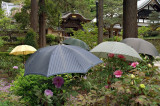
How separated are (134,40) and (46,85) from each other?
11.3 feet

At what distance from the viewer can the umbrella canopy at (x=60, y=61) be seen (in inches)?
134

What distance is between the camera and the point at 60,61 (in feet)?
11.6

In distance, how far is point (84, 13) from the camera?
40.7m

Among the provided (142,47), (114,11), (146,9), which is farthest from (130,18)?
(146,9)

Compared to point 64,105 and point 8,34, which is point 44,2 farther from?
point 64,105

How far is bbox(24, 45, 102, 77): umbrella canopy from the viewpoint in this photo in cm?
339

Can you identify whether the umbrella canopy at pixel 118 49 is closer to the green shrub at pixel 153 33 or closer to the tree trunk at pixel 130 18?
the tree trunk at pixel 130 18

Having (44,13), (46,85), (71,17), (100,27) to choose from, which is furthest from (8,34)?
(46,85)

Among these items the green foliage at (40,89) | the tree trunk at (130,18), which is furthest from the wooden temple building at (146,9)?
the green foliage at (40,89)

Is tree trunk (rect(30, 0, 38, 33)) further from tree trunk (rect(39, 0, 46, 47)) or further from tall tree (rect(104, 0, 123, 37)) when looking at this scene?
tall tree (rect(104, 0, 123, 37))

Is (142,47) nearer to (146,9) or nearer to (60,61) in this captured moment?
(60,61)

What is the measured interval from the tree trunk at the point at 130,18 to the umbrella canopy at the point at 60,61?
516cm

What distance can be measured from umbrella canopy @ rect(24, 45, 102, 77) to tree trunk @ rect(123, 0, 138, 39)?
5162 mm

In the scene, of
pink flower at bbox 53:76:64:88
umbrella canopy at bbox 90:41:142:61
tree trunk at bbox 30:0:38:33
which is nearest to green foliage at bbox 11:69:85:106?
pink flower at bbox 53:76:64:88
